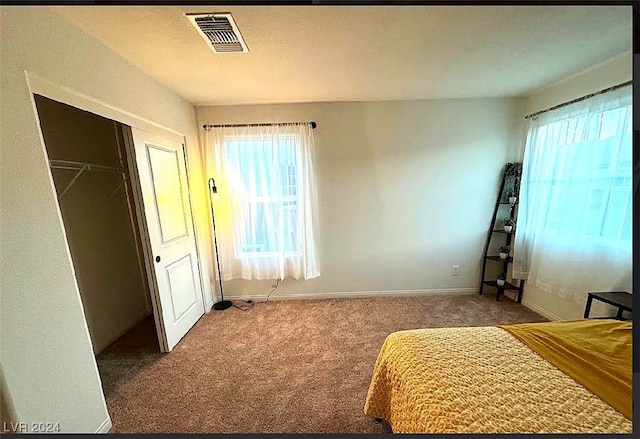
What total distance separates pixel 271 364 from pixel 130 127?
2.08 metres

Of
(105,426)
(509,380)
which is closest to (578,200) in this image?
(509,380)

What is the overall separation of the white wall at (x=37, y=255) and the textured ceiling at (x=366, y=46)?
0.78 ft

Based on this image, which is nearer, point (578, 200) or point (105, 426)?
point (105, 426)

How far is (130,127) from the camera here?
1879 millimetres

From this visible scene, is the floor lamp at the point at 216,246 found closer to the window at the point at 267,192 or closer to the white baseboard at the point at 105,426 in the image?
A: the window at the point at 267,192

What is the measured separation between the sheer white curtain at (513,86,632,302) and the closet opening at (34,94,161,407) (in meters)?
3.62

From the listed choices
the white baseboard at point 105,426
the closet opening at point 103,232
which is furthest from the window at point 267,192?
the white baseboard at point 105,426

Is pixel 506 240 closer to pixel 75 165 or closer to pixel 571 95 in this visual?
pixel 571 95

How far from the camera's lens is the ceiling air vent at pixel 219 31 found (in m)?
1.37

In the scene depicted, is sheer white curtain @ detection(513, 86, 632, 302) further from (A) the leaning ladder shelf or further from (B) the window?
(B) the window

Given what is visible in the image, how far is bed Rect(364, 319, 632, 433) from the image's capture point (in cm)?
87

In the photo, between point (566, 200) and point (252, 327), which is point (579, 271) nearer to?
point (566, 200)

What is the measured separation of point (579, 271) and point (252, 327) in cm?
300

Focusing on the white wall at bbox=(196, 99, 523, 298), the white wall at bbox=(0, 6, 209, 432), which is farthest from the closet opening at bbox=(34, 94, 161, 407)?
the white wall at bbox=(196, 99, 523, 298)
